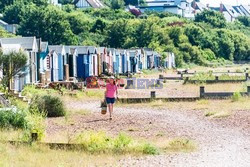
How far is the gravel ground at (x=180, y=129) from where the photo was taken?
14508 millimetres

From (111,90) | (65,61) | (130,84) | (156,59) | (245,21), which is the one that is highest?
(245,21)

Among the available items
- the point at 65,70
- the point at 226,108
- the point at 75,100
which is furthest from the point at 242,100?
the point at 65,70

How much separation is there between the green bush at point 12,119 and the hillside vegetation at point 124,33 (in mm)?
60943

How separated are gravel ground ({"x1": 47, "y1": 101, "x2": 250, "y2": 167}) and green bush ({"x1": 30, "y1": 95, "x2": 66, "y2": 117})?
0.76m

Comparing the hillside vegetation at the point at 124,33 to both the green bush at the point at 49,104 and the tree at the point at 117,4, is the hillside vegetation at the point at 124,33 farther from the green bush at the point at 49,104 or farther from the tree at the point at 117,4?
the green bush at the point at 49,104

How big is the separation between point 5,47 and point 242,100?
11.7 meters

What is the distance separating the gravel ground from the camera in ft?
47.6

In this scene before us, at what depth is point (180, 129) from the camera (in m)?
21.0

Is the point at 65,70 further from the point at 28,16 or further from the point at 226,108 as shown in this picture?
the point at 28,16

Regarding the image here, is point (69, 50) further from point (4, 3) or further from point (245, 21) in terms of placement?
point (245, 21)

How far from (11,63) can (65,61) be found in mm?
16861

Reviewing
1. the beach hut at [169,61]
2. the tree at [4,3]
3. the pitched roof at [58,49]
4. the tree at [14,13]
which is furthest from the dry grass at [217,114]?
the tree at [4,3]

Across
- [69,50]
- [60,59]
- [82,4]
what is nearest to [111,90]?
[60,59]

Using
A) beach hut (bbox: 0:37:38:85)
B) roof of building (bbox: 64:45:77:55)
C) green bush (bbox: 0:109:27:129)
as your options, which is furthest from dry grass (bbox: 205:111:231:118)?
roof of building (bbox: 64:45:77:55)
